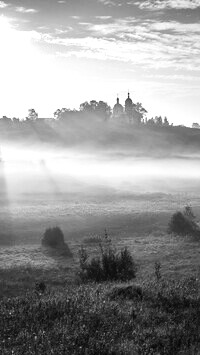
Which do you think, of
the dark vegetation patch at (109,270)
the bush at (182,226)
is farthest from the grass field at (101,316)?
the bush at (182,226)

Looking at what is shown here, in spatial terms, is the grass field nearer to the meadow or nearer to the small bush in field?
the meadow

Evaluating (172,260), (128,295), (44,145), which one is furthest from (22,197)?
(44,145)

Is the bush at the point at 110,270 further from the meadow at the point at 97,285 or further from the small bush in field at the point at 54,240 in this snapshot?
the small bush in field at the point at 54,240

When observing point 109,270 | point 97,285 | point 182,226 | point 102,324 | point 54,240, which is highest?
point 102,324

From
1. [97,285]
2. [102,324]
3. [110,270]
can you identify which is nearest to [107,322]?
[102,324]

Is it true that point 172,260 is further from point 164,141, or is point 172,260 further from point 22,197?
point 164,141

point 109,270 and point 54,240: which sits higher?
point 109,270

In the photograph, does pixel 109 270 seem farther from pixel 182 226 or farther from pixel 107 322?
pixel 182 226

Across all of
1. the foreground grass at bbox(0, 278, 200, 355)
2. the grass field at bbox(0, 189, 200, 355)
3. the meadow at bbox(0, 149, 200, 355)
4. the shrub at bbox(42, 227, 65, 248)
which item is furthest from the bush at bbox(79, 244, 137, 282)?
the shrub at bbox(42, 227, 65, 248)

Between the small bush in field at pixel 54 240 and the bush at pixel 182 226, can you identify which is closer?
the small bush in field at pixel 54 240

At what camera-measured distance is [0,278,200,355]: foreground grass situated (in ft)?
23.9

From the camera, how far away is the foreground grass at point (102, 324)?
7.27 meters

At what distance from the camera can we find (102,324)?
8.55 m

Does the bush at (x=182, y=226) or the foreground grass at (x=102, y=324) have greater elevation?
the foreground grass at (x=102, y=324)
